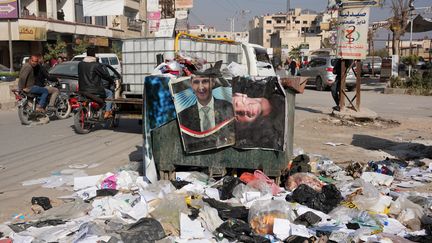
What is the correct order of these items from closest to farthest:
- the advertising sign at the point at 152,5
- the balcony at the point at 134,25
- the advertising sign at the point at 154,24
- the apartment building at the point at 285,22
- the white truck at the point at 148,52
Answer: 1. the white truck at the point at 148,52
2. the advertising sign at the point at 154,24
3. the advertising sign at the point at 152,5
4. the balcony at the point at 134,25
5. the apartment building at the point at 285,22

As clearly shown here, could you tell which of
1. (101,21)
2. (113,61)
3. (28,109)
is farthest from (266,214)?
(101,21)

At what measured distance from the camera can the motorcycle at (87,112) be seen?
35.8ft

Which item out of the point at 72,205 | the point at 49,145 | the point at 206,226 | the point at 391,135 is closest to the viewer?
the point at 206,226

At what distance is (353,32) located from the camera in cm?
1330

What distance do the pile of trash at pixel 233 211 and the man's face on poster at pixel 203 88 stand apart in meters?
1.02

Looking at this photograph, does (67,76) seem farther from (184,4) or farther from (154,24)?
(184,4)

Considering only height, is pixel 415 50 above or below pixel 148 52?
above

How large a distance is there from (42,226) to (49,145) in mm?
5124

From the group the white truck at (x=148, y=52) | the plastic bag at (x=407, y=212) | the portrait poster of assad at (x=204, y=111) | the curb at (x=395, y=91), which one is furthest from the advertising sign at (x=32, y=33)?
the plastic bag at (x=407, y=212)

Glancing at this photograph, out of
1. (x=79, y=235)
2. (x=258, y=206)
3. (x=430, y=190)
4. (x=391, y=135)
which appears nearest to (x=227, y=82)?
(x=258, y=206)

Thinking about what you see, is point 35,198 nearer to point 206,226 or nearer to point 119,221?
point 119,221

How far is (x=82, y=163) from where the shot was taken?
26.5ft

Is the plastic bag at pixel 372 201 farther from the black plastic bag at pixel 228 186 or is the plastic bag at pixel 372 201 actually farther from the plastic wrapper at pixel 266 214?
the black plastic bag at pixel 228 186

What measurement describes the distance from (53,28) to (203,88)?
32.0 meters
